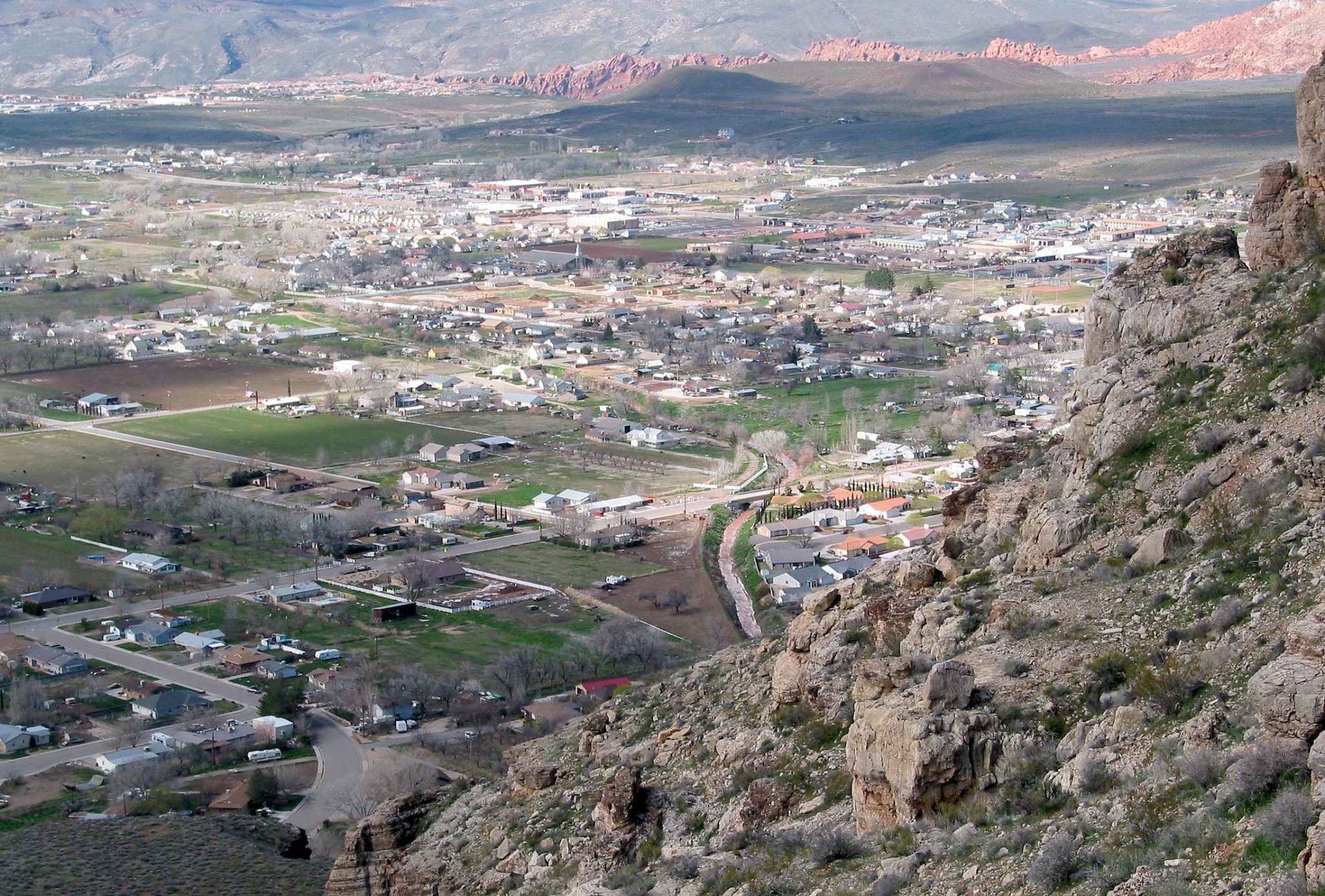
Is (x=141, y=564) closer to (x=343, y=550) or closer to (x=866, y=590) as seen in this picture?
(x=343, y=550)

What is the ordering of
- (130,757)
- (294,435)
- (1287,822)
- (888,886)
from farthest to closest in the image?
(294,435)
(130,757)
(888,886)
(1287,822)

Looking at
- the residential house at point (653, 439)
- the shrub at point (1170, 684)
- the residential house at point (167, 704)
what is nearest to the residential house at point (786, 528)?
the residential house at point (653, 439)

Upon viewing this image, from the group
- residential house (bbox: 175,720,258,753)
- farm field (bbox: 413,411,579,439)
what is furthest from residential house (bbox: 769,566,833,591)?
farm field (bbox: 413,411,579,439)

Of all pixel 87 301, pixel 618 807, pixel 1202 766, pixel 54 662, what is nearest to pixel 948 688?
pixel 1202 766

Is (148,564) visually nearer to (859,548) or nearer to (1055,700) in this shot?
(859,548)

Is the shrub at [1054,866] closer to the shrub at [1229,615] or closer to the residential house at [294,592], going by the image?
the shrub at [1229,615]

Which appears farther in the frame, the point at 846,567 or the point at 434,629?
the point at 846,567

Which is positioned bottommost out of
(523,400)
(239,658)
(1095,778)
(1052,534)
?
(523,400)

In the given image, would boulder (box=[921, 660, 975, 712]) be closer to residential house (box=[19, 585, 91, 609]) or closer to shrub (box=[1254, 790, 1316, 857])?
shrub (box=[1254, 790, 1316, 857])
